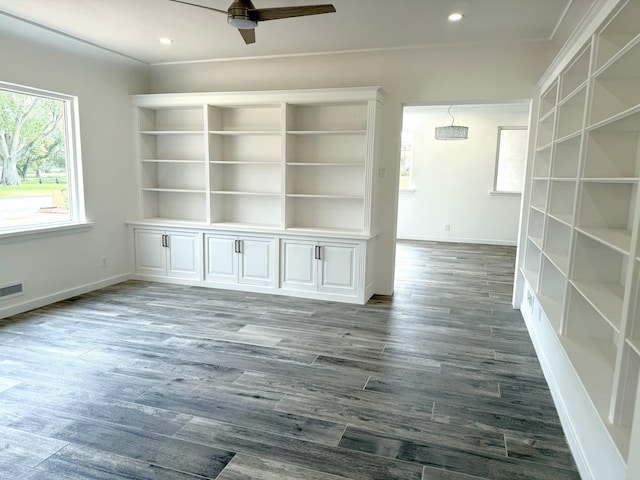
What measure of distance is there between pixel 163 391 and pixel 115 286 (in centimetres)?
291

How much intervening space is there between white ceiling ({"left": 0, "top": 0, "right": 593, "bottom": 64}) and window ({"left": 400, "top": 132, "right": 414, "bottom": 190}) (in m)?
4.78

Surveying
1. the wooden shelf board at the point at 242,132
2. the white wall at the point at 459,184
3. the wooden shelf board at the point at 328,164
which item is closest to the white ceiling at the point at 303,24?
the wooden shelf board at the point at 242,132

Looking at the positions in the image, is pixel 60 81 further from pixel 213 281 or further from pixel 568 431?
pixel 568 431

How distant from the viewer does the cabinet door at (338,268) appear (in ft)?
15.4

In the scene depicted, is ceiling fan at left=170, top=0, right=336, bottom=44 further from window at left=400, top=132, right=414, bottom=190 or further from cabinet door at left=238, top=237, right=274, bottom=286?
window at left=400, top=132, right=414, bottom=190

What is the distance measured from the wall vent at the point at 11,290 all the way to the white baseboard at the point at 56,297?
10 cm

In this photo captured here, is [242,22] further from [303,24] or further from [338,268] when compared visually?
[338,268]

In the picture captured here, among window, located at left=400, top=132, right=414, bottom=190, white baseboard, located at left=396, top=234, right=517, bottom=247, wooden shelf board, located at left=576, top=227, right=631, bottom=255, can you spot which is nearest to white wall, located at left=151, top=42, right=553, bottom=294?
wooden shelf board, located at left=576, top=227, right=631, bottom=255

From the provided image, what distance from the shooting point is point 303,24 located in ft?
12.8

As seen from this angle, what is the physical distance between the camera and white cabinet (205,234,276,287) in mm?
5023

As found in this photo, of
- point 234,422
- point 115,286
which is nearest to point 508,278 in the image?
point 234,422

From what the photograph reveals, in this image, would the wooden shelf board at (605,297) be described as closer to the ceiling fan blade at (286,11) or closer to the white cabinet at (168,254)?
the ceiling fan blade at (286,11)

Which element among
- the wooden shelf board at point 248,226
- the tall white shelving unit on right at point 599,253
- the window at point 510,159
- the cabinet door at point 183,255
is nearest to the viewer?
the tall white shelving unit on right at point 599,253

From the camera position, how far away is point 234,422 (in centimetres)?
243
